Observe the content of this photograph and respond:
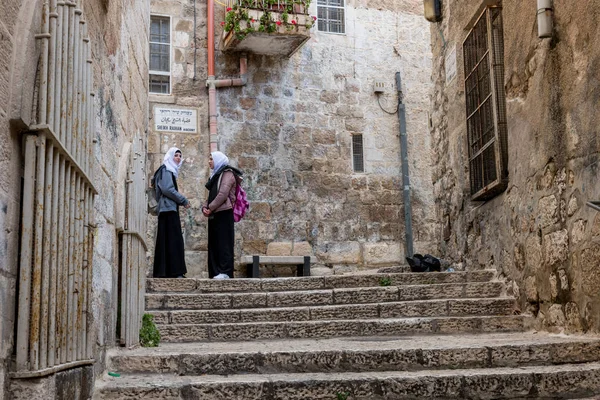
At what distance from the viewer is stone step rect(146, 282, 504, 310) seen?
635 centimetres

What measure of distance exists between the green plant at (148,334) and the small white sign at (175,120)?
6.06m

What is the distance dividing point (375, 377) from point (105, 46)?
2351 millimetres

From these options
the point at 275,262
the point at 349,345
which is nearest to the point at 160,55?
the point at 275,262

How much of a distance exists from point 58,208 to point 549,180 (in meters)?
4.00

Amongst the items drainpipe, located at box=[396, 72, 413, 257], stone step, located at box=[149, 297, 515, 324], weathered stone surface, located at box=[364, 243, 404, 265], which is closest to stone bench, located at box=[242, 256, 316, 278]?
weathered stone surface, located at box=[364, 243, 404, 265]

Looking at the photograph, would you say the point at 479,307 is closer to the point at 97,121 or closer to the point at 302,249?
the point at 97,121

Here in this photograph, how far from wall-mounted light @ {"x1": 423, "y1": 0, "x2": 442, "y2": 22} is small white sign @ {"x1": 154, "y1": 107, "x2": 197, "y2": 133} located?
13.0ft

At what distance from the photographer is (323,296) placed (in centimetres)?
650

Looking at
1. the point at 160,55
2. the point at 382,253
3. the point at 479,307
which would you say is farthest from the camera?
the point at 382,253

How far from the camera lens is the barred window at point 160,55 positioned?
11.5 metres

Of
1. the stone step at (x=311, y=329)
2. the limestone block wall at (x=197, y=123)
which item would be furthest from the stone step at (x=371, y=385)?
the limestone block wall at (x=197, y=123)

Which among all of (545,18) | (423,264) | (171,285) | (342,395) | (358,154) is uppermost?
(358,154)

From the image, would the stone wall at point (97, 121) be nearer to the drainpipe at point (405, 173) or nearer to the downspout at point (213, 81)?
the downspout at point (213, 81)

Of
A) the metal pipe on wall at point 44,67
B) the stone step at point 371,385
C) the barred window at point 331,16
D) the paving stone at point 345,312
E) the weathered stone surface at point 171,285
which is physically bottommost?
the stone step at point 371,385
